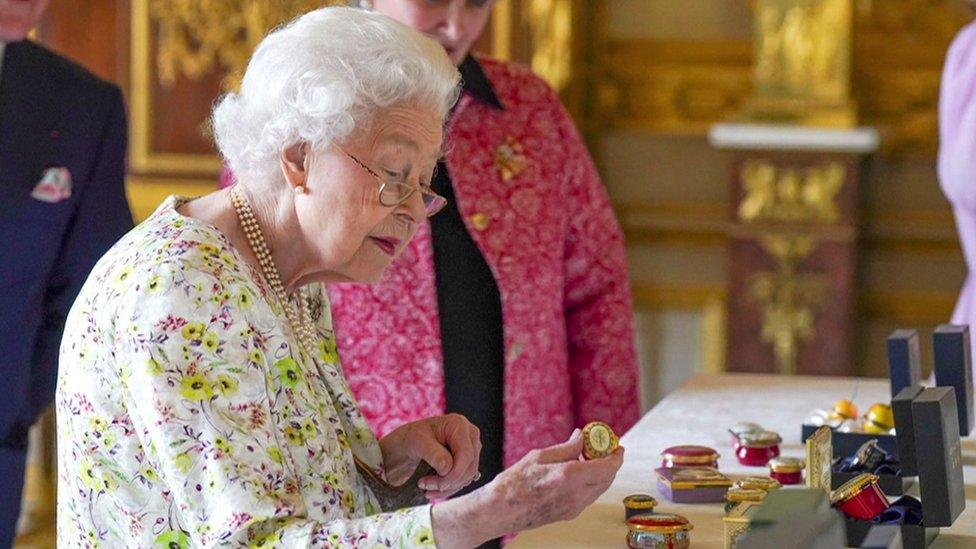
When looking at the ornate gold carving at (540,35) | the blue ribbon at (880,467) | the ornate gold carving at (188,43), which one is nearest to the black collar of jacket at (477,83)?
the blue ribbon at (880,467)

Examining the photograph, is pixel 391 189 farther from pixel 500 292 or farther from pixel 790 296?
pixel 790 296

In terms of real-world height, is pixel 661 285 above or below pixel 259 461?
below

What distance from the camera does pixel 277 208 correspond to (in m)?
1.91

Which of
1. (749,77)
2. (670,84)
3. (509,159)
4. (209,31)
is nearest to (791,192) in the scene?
(749,77)

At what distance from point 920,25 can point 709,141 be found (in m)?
0.75

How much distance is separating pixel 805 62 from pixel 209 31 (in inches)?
71.8

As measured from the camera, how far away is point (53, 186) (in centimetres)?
296

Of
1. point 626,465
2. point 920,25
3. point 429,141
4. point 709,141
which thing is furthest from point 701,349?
point 429,141

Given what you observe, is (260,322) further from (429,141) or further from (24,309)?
(24,309)

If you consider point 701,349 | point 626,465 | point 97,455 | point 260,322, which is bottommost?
point 701,349

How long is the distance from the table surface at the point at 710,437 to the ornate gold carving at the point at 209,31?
8.25 feet

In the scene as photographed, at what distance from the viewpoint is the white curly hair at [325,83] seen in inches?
72.5

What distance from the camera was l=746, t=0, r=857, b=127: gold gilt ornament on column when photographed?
16.4ft

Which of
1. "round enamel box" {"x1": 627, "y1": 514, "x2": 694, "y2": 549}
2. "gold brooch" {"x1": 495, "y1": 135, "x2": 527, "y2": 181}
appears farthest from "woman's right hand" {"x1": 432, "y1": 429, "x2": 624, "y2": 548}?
"gold brooch" {"x1": 495, "y1": 135, "x2": 527, "y2": 181}
